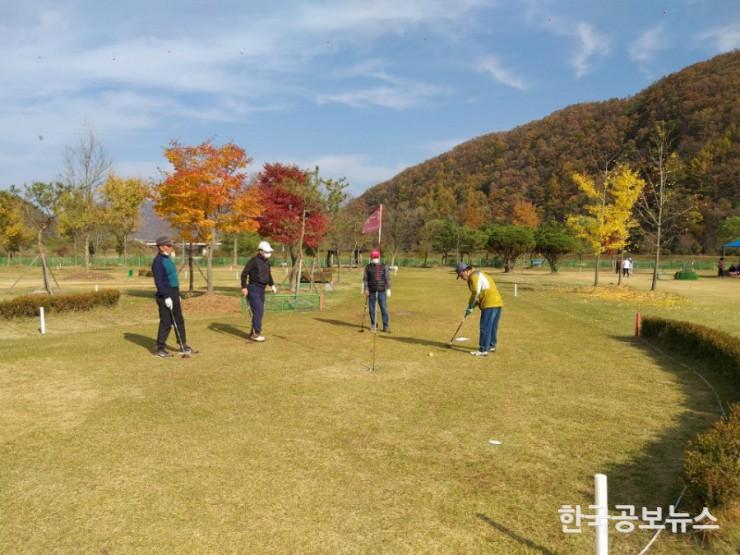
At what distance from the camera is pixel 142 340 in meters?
10.6

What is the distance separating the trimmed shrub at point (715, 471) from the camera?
343cm

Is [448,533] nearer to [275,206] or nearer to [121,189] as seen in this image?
[275,206]

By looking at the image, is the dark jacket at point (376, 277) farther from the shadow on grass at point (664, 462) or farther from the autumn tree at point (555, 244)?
the autumn tree at point (555, 244)

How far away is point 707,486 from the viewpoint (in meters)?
3.45

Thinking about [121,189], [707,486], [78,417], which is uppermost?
[121,189]

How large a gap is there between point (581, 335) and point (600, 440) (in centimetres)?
706

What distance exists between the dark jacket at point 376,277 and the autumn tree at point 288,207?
9251 mm

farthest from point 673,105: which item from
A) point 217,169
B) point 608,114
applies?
point 217,169

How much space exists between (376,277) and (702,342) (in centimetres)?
622

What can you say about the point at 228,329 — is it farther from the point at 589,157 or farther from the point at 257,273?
the point at 589,157

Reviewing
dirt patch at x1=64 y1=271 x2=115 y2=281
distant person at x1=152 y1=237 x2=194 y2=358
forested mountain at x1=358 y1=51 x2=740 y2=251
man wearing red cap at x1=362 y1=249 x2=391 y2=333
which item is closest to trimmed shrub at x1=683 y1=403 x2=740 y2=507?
distant person at x1=152 y1=237 x2=194 y2=358

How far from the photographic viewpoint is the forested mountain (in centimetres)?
7481

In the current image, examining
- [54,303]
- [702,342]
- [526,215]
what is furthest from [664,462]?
[526,215]

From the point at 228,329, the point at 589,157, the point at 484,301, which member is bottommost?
Answer: the point at 228,329
